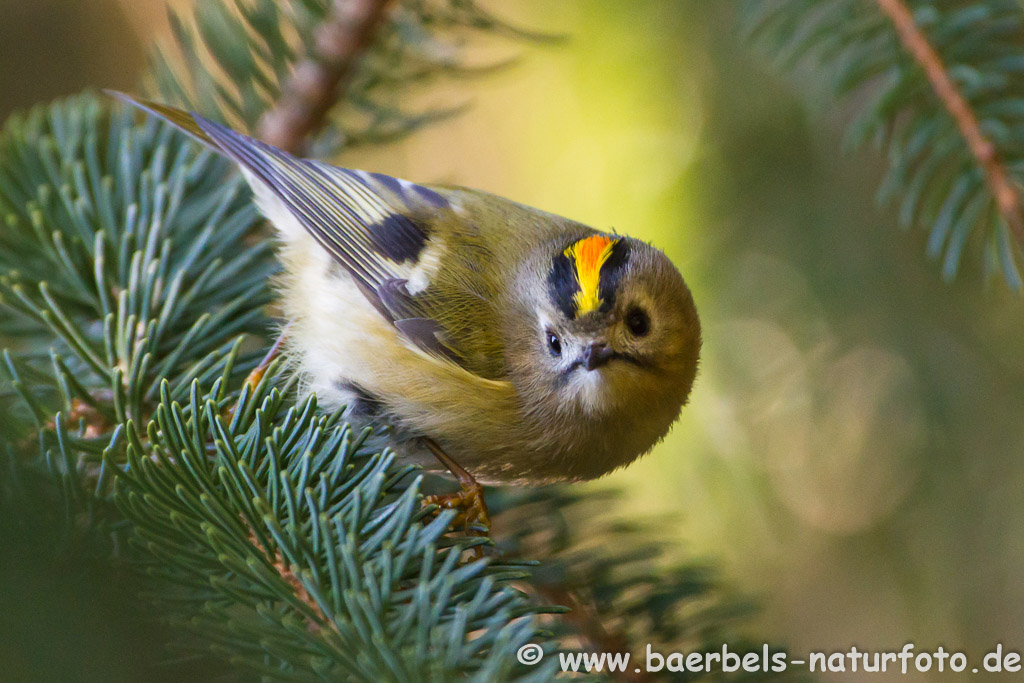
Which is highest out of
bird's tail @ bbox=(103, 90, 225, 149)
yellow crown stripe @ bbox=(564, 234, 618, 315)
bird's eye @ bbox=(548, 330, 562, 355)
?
bird's tail @ bbox=(103, 90, 225, 149)

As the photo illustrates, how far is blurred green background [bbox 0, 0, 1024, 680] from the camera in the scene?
4.16 ft

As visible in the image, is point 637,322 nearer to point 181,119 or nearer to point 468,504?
point 468,504

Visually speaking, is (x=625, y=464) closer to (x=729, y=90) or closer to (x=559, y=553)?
(x=559, y=553)

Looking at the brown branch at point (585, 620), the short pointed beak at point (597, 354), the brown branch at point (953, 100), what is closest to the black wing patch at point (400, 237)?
the short pointed beak at point (597, 354)

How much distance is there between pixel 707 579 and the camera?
41.6 inches

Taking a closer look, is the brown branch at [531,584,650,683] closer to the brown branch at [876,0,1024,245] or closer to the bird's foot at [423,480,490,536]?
the bird's foot at [423,480,490,536]

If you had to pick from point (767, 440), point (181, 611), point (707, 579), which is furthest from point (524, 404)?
point (181, 611)

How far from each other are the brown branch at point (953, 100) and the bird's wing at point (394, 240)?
27.6 inches

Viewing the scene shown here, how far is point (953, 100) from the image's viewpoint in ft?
3.42

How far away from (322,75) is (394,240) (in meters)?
0.29

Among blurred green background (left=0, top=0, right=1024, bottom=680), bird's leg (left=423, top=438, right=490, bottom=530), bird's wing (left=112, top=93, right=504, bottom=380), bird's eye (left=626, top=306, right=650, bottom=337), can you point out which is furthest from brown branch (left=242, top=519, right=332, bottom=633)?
blurred green background (left=0, top=0, right=1024, bottom=680)

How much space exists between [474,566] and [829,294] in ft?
3.05

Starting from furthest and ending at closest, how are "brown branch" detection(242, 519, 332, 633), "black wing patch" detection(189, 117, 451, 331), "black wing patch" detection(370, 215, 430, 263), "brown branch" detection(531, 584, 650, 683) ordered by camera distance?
1. "black wing patch" detection(370, 215, 430, 263)
2. "black wing patch" detection(189, 117, 451, 331)
3. "brown branch" detection(531, 584, 650, 683)
4. "brown branch" detection(242, 519, 332, 633)

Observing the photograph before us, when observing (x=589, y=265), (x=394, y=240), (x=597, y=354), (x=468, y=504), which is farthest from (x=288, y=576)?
(x=394, y=240)
